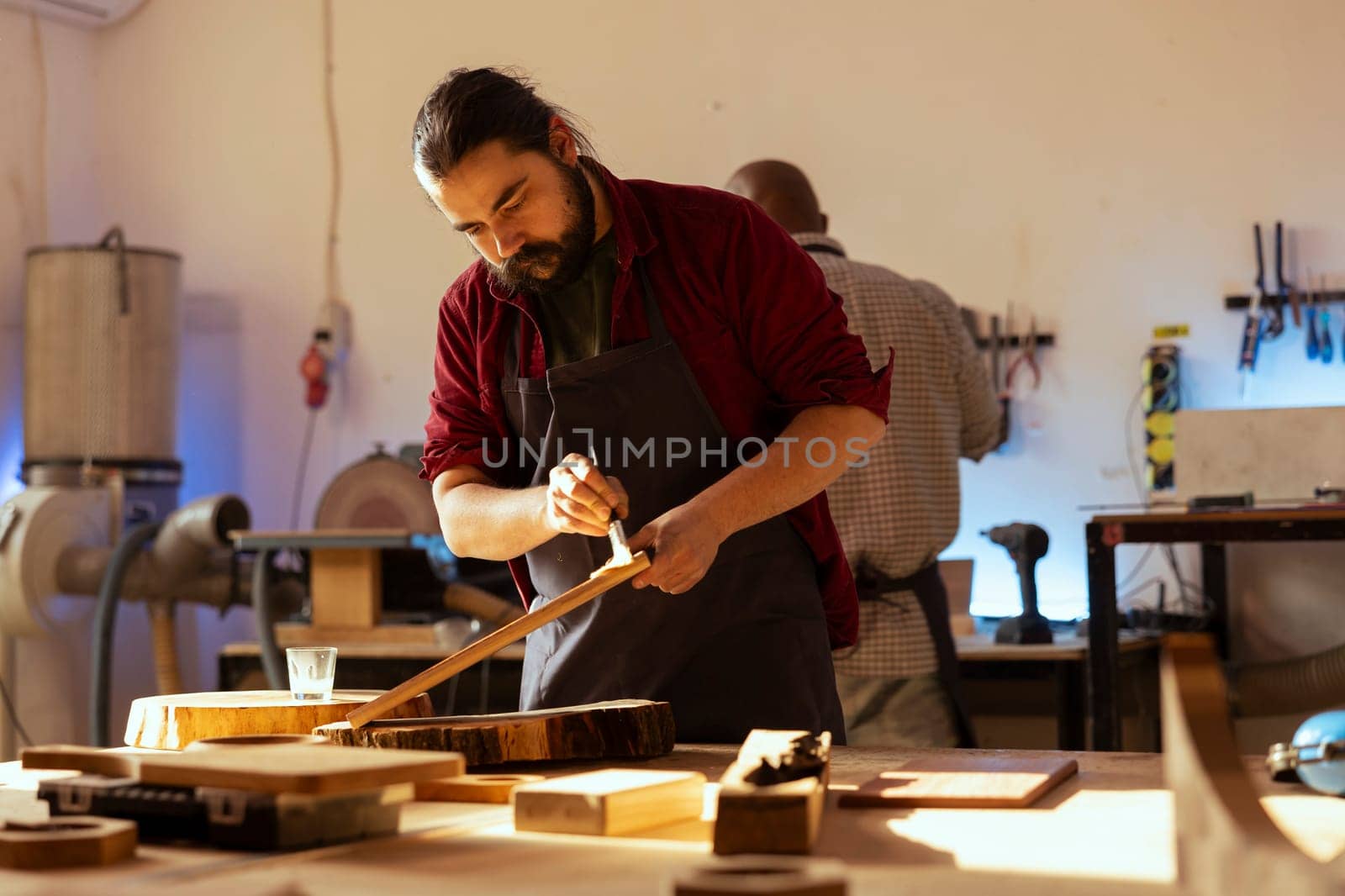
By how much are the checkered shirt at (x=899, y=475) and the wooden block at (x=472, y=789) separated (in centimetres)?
177

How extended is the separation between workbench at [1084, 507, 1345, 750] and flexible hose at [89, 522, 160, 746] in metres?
2.86

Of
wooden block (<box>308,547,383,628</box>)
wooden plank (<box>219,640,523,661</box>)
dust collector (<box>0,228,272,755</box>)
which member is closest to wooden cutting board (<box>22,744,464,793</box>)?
wooden plank (<box>219,640,523,661</box>)

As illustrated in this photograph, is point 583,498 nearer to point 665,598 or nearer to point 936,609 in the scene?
point 665,598

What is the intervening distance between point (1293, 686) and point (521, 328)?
2656 mm

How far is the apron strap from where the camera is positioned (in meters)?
1.92

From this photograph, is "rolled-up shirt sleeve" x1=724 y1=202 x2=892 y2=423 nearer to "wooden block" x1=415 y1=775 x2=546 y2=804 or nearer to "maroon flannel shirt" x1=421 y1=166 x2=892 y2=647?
"maroon flannel shirt" x1=421 y1=166 x2=892 y2=647

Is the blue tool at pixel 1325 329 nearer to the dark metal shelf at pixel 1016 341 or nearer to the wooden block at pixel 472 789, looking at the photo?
the dark metal shelf at pixel 1016 341

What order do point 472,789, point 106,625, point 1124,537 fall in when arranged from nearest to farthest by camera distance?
1. point 472,789
2. point 1124,537
3. point 106,625

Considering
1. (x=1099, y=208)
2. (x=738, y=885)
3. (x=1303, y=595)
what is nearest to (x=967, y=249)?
(x=1099, y=208)

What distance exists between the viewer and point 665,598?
1836mm

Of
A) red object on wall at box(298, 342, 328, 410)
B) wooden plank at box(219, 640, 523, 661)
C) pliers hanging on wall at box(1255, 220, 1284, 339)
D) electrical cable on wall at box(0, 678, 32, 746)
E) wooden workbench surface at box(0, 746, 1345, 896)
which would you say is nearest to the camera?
wooden workbench surface at box(0, 746, 1345, 896)

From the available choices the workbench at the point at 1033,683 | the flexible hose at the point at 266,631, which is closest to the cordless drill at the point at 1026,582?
the workbench at the point at 1033,683

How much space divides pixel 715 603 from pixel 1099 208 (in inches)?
118

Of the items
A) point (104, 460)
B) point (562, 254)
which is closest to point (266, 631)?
point (104, 460)
